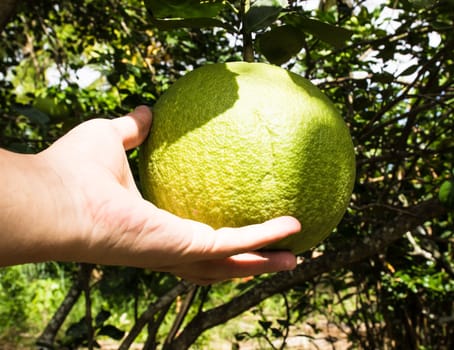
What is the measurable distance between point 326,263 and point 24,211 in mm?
1483

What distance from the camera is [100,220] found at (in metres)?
0.93

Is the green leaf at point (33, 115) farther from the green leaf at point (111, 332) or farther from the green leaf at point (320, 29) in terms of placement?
the green leaf at point (111, 332)

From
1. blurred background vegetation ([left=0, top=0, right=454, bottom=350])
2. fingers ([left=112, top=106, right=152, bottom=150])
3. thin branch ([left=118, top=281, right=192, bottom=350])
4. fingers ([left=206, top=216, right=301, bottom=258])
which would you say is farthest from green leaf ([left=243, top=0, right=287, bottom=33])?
thin branch ([left=118, top=281, right=192, bottom=350])

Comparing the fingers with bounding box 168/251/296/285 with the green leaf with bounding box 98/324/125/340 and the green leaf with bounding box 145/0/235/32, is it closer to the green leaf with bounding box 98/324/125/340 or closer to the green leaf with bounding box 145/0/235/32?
the green leaf with bounding box 145/0/235/32

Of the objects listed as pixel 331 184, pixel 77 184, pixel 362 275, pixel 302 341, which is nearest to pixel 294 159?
pixel 331 184

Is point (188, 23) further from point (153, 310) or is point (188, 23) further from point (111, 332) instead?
point (111, 332)

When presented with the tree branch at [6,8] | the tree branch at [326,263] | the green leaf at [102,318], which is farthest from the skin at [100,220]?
the green leaf at [102,318]

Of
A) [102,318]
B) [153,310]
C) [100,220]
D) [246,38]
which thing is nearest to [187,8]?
[246,38]

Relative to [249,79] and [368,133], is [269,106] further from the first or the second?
Answer: [368,133]

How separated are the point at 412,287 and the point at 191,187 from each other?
2.21m

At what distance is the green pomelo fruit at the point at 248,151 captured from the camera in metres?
0.97

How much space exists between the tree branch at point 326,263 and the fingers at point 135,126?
1.16m

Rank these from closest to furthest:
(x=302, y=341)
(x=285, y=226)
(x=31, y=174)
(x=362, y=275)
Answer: (x=31, y=174), (x=285, y=226), (x=362, y=275), (x=302, y=341)

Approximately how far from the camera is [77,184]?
37.0 inches
